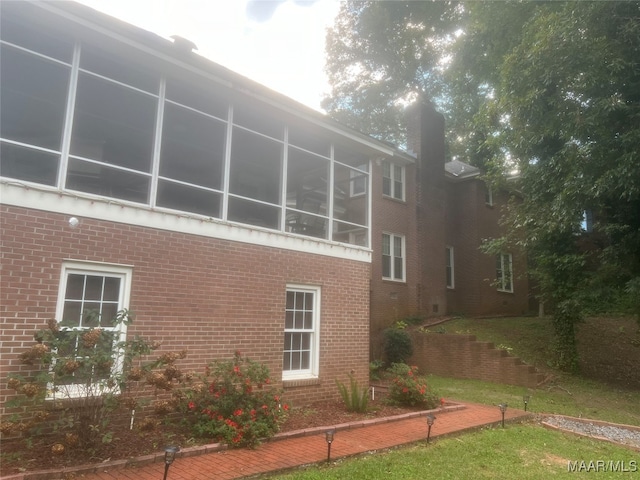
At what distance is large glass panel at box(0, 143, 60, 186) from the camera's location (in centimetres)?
755

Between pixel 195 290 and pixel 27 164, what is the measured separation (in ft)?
11.3

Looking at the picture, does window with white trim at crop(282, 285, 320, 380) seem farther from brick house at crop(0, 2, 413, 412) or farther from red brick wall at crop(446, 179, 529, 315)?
red brick wall at crop(446, 179, 529, 315)

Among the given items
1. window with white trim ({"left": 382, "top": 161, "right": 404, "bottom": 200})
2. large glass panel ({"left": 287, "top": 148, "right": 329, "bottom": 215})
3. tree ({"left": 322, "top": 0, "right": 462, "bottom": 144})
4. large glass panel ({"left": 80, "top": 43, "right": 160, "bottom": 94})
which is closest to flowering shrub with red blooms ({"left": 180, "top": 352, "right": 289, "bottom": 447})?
large glass panel ({"left": 80, "top": 43, "right": 160, "bottom": 94})

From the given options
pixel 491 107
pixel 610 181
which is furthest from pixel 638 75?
pixel 491 107

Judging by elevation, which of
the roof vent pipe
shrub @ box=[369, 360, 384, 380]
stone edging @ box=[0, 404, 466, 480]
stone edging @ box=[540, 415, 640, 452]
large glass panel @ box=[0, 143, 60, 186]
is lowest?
stone edging @ box=[540, 415, 640, 452]

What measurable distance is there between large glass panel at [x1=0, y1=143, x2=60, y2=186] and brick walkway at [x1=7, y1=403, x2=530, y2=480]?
183 inches

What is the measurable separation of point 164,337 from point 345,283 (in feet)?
14.1

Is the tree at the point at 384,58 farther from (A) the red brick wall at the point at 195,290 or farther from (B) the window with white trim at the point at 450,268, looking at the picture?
(A) the red brick wall at the point at 195,290

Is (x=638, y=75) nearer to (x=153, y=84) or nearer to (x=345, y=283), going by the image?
(x=345, y=283)

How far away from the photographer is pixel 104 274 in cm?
697

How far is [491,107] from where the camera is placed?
49.2ft

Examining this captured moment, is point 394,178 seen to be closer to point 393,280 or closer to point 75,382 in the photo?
point 393,280

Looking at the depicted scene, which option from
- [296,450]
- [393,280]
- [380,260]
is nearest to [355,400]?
[296,450]

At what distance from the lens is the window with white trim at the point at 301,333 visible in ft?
30.8
